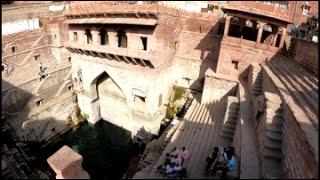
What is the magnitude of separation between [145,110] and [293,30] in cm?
1011

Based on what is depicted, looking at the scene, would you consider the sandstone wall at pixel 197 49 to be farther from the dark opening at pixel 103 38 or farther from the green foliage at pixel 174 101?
the dark opening at pixel 103 38

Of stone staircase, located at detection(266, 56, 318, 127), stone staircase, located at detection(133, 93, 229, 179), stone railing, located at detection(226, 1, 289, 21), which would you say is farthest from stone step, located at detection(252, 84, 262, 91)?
stone railing, located at detection(226, 1, 289, 21)

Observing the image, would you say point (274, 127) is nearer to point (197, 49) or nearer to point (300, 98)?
point (300, 98)

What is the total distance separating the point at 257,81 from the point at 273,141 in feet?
17.0

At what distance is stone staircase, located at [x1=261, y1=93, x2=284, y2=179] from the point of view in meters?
6.90

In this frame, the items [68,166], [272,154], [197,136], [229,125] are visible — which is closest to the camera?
[68,166]

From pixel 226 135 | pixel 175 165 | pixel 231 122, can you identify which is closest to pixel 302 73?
pixel 231 122

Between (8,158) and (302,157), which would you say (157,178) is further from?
(8,158)

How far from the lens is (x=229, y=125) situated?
35.3 ft

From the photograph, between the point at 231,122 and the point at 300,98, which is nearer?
the point at 300,98

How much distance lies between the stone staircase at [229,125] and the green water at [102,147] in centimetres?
641

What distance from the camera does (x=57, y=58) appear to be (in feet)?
54.0

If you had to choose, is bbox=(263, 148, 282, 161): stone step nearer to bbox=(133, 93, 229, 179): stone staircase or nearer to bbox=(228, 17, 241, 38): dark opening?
bbox=(133, 93, 229, 179): stone staircase

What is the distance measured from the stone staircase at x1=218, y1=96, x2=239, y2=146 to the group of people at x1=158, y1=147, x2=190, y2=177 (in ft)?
8.09
